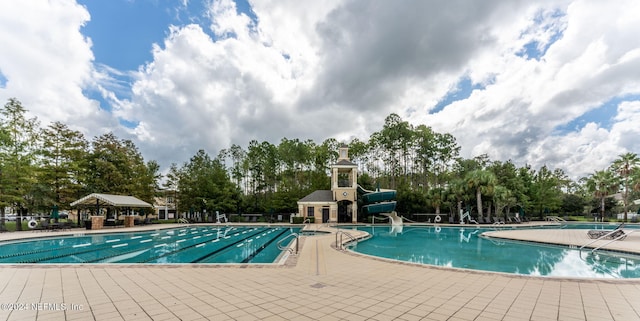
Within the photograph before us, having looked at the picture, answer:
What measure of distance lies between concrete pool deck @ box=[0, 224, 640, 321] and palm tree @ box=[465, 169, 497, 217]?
21.7 m

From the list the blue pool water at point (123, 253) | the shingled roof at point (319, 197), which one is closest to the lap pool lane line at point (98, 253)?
the blue pool water at point (123, 253)

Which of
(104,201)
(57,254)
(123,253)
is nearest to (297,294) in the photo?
(123,253)

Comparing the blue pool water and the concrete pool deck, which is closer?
the concrete pool deck

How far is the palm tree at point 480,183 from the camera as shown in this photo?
25317 mm

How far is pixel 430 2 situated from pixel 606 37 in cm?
742

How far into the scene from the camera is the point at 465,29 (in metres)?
12.8

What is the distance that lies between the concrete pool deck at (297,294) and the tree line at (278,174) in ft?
62.8

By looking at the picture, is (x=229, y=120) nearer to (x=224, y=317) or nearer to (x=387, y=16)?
(x=387, y=16)

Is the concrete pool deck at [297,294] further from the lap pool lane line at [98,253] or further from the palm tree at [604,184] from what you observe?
the palm tree at [604,184]

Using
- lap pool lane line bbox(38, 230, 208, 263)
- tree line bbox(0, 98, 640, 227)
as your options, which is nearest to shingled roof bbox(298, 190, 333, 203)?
tree line bbox(0, 98, 640, 227)

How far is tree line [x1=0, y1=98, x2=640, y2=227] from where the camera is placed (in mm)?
20109

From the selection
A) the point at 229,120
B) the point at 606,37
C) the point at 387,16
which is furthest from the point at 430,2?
the point at 229,120

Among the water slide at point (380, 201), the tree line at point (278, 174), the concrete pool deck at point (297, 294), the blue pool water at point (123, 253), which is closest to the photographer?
the concrete pool deck at point (297, 294)

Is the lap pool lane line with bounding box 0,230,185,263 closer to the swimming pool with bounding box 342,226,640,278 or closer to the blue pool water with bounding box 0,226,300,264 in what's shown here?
the blue pool water with bounding box 0,226,300,264
